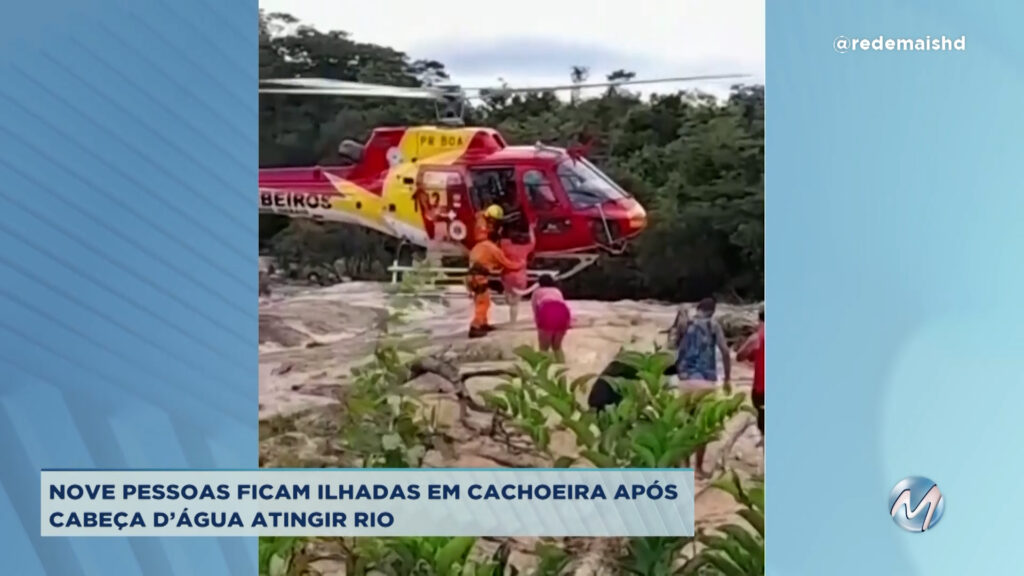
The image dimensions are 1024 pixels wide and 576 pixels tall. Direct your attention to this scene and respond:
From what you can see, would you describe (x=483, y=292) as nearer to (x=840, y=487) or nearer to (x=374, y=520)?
(x=374, y=520)

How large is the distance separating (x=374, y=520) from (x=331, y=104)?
18.8 inches

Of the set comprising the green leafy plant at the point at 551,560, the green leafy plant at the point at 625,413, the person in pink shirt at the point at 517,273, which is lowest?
the green leafy plant at the point at 551,560

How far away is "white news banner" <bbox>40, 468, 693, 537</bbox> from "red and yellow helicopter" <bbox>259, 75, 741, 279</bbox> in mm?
242

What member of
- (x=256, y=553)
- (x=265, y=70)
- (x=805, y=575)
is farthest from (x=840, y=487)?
(x=265, y=70)

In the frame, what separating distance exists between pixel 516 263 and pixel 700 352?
0.23m

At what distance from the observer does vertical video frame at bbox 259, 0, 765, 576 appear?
3.76 feet

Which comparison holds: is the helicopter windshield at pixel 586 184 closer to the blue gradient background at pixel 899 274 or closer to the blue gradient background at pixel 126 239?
the blue gradient background at pixel 899 274

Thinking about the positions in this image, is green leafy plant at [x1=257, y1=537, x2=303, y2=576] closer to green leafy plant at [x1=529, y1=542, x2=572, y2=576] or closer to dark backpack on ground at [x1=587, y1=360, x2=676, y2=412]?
green leafy plant at [x1=529, y1=542, x2=572, y2=576]

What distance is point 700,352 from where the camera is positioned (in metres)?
1.15

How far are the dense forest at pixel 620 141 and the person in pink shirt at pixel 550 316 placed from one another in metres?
0.02

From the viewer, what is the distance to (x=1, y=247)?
115 cm

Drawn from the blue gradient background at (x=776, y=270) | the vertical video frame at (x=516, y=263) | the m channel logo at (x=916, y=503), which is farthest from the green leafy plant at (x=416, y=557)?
the m channel logo at (x=916, y=503)

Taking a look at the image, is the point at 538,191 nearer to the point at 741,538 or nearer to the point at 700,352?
the point at 700,352

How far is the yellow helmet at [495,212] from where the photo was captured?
3.80ft
